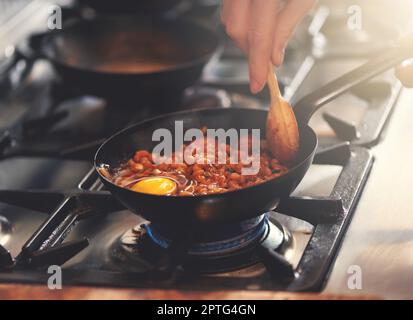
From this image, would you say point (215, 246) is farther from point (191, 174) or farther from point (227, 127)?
point (227, 127)

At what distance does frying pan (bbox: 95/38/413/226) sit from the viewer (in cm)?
87

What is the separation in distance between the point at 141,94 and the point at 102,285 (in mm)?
485

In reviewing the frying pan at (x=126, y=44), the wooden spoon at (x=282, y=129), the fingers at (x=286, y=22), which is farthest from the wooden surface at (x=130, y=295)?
the frying pan at (x=126, y=44)

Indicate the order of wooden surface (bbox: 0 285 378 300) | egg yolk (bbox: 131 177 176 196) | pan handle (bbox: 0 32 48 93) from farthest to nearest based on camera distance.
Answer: pan handle (bbox: 0 32 48 93)
egg yolk (bbox: 131 177 176 196)
wooden surface (bbox: 0 285 378 300)

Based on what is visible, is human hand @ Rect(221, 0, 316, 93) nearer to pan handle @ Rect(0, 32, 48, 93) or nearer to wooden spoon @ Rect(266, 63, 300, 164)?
wooden spoon @ Rect(266, 63, 300, 164)

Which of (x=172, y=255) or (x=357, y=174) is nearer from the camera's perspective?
(x=172, y=255)

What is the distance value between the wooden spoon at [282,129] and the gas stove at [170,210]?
0.07 meters

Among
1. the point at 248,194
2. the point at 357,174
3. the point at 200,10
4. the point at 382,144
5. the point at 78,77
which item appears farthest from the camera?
the point at 200,10

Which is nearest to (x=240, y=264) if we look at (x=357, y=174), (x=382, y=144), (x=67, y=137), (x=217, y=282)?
(x=217, y=282)

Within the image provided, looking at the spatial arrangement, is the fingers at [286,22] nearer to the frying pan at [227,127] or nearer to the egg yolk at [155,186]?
the frying pan at [227,127]

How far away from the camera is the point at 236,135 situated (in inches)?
43.9

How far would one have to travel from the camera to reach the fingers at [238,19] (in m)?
1.07

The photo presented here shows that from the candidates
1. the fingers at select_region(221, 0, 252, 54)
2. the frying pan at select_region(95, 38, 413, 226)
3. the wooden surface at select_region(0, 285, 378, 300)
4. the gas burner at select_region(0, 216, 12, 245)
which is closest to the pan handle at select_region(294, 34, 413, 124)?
the frying pan at select_region(95, 38, 413, 226)

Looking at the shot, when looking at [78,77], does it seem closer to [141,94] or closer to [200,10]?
[141,94]
